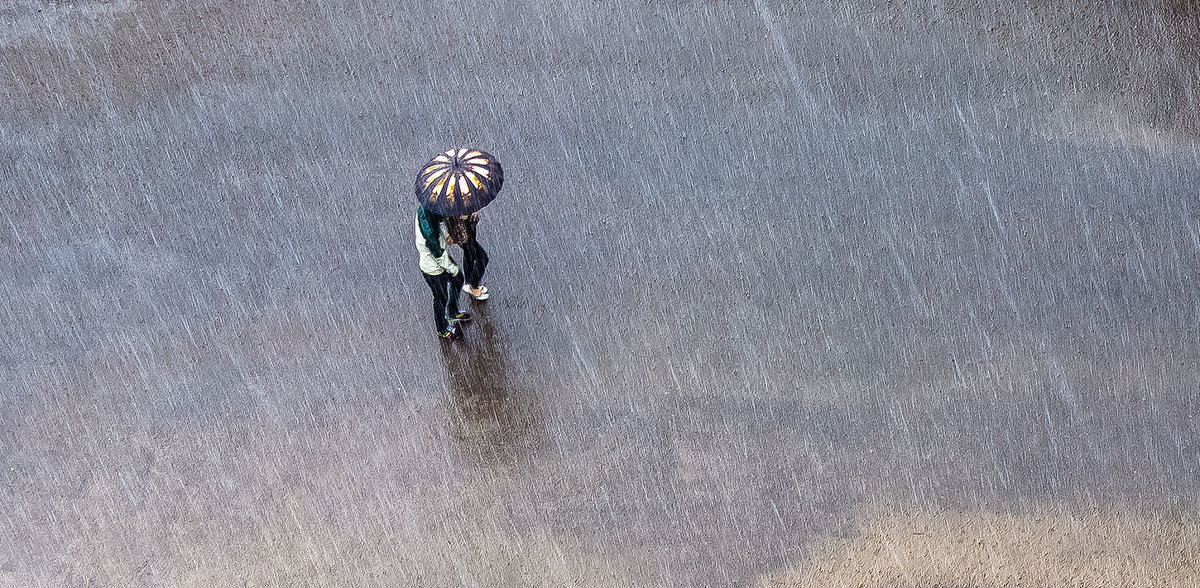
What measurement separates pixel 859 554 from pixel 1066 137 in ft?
13.4

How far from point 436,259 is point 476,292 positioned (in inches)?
37.9

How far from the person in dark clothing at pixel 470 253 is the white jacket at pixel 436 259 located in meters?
0.05

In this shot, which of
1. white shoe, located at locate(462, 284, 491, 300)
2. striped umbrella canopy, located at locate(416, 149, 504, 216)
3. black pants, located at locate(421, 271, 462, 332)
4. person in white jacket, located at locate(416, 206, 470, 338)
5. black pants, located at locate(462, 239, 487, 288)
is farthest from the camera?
white shoe, located at locate(462, 284, 491, 300)

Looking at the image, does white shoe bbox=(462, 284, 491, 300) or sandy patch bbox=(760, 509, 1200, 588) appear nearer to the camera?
sandy patch bbox=(760, 509, 1200, 588)

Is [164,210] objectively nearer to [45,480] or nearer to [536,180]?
[45,480]

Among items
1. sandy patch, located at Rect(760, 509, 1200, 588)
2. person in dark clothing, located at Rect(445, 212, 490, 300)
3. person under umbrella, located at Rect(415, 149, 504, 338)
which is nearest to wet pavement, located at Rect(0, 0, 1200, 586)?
sandy patch, located at Rect(760, 509, 1200, 588)

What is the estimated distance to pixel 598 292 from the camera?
736 centimetres

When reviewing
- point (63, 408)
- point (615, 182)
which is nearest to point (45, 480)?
point (63, 408)

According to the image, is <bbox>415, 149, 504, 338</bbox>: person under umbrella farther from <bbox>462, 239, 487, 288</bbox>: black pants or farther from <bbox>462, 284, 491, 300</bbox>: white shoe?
<bbox>462, 284, 491, 300</bbox>: white shoe

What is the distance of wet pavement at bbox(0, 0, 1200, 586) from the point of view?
616 cm

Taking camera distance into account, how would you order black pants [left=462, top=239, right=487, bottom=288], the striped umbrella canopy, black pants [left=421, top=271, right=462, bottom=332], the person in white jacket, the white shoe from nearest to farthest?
the striped umbrella canopy, the person in white jacket, black pants [left=421, top=271, right=462, bottom=332], black pants [left=462, top=239, right=487, bottom=288], the white shoe

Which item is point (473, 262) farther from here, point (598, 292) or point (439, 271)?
point (598, 292)

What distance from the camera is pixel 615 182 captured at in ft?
26.5

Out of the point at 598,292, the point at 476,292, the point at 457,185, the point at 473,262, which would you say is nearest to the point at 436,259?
the point at 473,262
